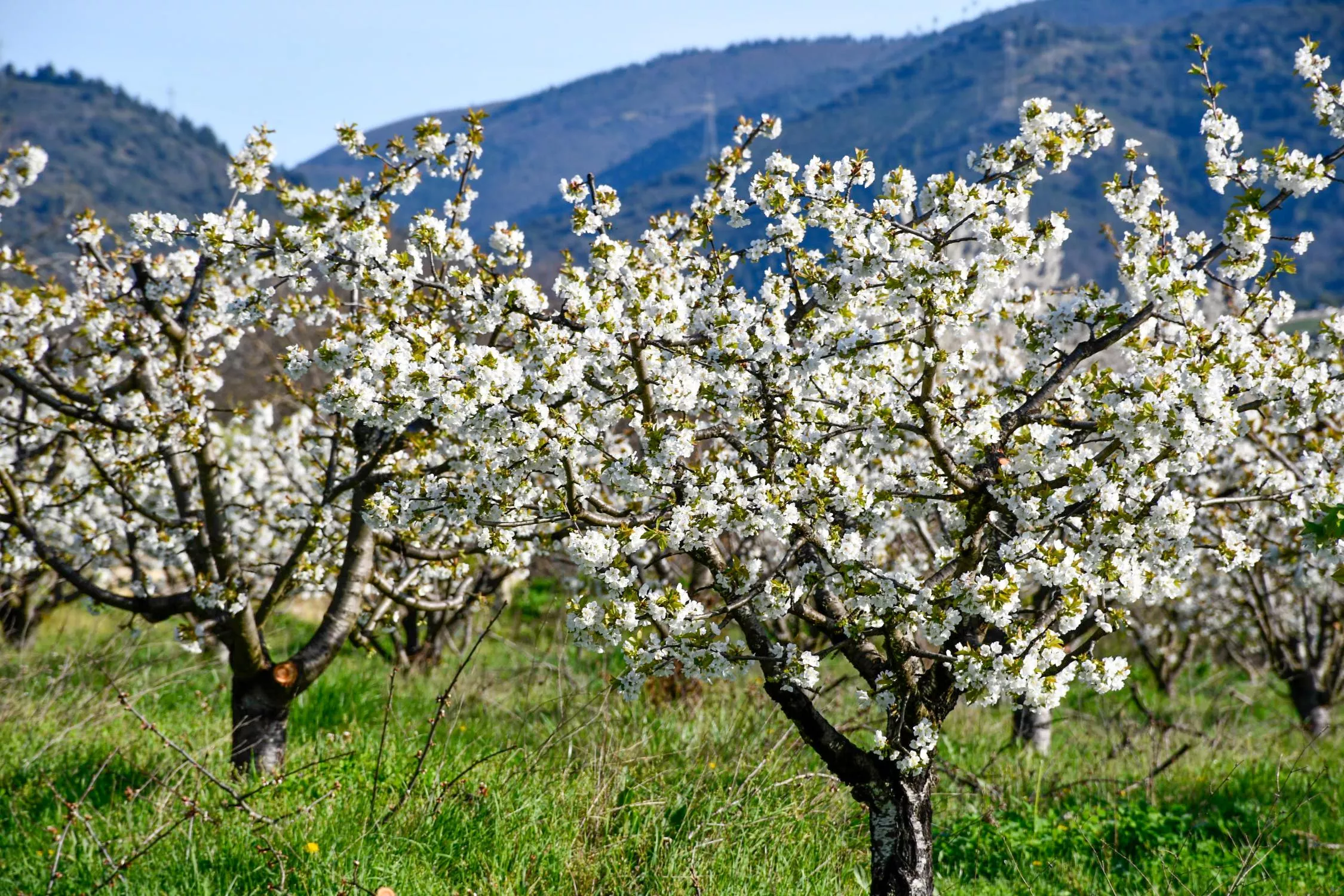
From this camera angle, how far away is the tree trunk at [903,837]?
12.5ft

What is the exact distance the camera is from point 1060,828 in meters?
5.12

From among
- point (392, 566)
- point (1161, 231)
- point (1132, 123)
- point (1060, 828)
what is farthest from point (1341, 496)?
point (1132, 123)

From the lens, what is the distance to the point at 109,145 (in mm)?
146250

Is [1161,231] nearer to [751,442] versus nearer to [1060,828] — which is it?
[751,442]

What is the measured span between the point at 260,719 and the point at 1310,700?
28.6ft

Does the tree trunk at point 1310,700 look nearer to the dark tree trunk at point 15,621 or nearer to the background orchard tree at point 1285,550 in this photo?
the background orchard tree at point 1285,550

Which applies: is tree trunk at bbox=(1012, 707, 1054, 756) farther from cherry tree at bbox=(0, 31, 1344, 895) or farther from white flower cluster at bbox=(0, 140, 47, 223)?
white flower cluster at bbox=(0, 140, 47, 223)

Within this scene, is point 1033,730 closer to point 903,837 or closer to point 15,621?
point 903,837

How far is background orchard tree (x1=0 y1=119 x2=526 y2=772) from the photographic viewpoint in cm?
454

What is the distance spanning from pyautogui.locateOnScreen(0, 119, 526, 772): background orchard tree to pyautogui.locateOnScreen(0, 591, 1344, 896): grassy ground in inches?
25.1

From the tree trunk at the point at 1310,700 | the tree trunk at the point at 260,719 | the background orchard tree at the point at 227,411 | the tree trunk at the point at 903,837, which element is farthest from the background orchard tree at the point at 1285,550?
the tree trunk at the point at 260,719

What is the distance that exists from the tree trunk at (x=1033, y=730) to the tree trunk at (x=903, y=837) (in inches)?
126

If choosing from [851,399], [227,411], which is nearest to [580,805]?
[851,399]

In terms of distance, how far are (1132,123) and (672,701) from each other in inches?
8167
